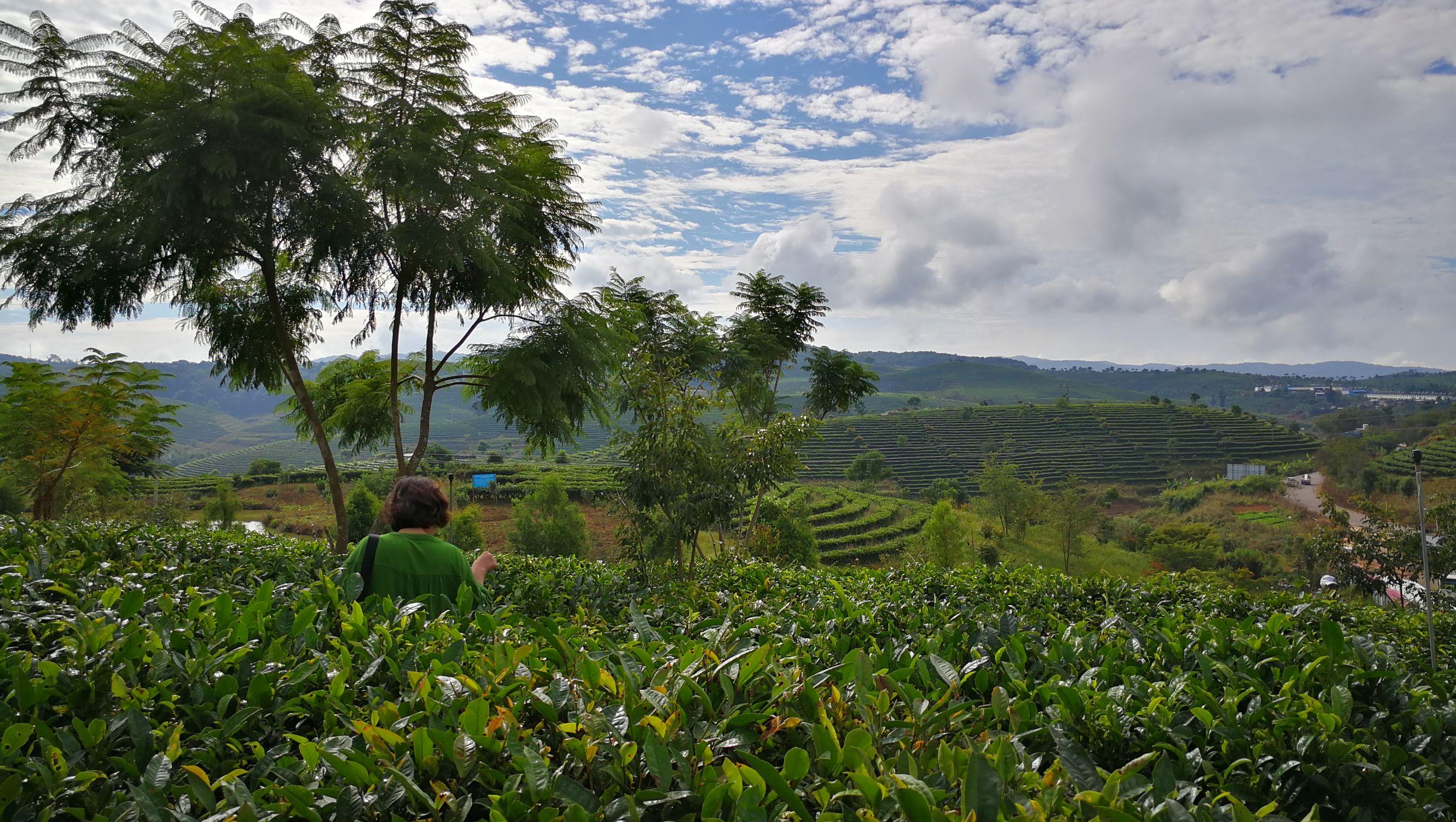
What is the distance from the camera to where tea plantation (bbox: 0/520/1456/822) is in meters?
1.17

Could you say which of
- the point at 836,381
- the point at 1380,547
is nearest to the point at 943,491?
the point at 1380,547

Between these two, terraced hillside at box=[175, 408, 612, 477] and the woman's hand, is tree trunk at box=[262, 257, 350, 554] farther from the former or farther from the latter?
terraced hillside at box=[175, 408, 612, 477]

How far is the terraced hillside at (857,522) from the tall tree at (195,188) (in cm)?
2698

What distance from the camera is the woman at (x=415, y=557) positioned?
2.93 metres

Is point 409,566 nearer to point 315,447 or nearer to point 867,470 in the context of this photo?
point 867,470

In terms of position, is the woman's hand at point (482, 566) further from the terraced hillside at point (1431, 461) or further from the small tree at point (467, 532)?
the terraced hillside at point (1431, 461)

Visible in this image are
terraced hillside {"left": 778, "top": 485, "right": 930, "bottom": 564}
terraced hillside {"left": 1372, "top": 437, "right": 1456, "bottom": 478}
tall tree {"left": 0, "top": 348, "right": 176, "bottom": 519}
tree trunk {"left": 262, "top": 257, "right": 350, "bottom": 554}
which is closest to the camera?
tree trunk {"left": 262, "top": 257, "right": 350, "bottom": 554}

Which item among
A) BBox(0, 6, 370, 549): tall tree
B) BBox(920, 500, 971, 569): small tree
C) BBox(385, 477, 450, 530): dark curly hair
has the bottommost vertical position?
BBox(920, 500, 971, 569): small tree

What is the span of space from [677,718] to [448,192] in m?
6.90

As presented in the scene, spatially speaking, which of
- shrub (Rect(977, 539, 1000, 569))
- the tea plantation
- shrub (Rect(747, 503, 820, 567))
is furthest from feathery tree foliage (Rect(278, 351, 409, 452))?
shrub (Rect(977, 539, 1000, 569))

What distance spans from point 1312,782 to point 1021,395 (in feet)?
568

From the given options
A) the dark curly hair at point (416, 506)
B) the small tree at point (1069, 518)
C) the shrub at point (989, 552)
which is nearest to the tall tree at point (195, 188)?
the dark curly hair at point (416, 506)

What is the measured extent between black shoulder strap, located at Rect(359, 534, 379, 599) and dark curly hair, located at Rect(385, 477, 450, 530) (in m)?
0.18

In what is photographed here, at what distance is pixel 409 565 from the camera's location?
2.96 meters
